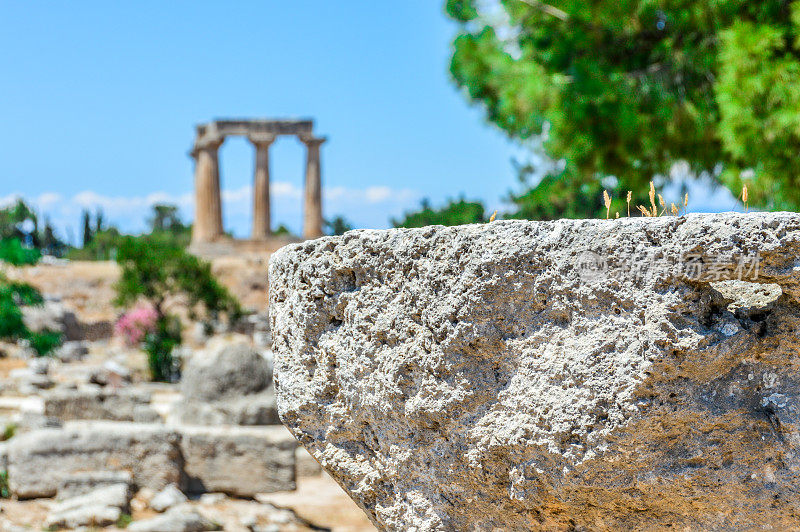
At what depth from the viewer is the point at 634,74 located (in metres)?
8.18

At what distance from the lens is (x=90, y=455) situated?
631cm

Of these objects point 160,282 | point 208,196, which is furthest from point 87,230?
point 160,282

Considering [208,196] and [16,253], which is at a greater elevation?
[208,196]

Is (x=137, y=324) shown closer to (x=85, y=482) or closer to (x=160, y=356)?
(x=160, y=356)

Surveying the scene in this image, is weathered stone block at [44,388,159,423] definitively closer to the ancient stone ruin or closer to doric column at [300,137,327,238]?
the ancient stone ruin

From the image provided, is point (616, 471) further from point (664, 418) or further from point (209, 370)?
point (209, 370)

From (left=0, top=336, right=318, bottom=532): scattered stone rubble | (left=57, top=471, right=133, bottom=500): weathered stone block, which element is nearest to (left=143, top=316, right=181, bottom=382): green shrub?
(left=0, top=336, right=318, bottom=532): scattered stone rubble

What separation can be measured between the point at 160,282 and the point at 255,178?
14.9 m

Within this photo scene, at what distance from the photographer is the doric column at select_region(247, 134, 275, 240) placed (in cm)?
3016

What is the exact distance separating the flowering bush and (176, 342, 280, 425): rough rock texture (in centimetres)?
842

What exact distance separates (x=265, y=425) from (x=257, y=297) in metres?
17.2

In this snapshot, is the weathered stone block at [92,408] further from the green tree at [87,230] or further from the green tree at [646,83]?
the green tree at [87,230]

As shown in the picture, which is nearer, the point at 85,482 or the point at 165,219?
the point at 85,482

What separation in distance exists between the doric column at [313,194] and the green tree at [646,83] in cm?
2139
